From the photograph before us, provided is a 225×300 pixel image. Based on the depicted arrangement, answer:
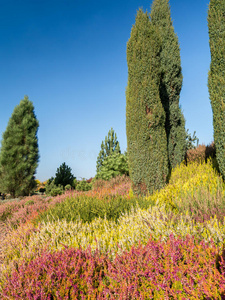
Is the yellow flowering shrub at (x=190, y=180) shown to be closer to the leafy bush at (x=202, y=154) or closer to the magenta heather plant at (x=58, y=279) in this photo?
the leafy bush at (x=202, y=154)

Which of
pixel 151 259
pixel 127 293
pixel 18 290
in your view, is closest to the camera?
pixel 127 293

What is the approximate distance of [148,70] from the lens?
816 centimetres

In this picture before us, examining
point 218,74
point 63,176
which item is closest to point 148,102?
point 218,74

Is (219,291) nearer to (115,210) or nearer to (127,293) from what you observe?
(127,293)

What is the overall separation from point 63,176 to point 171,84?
939 cm

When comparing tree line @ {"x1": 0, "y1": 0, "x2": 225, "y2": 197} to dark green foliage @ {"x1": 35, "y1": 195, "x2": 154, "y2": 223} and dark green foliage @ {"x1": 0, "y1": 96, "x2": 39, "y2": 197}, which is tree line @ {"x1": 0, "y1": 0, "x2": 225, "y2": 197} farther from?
dark green foliage @ {"x1": 0, "y1": 96, "x2": 39, "y2": 197}

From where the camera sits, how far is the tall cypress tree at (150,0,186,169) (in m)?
10.9

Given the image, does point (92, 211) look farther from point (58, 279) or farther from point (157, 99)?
point (157, 99)

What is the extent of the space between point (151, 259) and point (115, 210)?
2715mm

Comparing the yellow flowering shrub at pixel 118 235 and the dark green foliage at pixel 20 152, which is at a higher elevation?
the dark green foliage at pixel 20 152

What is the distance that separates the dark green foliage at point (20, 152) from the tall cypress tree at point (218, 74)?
14.3 m

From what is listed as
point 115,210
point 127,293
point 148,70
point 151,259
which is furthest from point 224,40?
point 127,293

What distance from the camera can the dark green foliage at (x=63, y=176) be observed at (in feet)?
50.8

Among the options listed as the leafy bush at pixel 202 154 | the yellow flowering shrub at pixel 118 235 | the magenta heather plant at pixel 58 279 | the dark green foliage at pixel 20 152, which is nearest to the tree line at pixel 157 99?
the leafy bush at pixel 202 154
